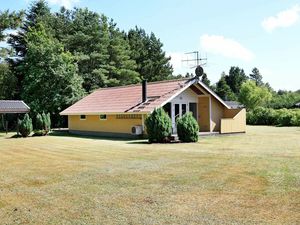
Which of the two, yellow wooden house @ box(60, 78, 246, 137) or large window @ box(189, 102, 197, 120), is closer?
yellow wooden house @ box(60, 78, 246, 137)

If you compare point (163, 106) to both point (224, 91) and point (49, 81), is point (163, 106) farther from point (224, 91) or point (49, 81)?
point (224, 91)

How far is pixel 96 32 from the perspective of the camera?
4778 centimetres

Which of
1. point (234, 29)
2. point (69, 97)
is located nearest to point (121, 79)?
point (69, 97)

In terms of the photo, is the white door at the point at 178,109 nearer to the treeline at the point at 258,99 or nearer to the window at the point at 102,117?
the window at the point at 102,117

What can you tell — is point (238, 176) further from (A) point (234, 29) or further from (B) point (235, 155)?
(A) point (234, 29)

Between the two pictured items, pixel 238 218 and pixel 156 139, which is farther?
pixel 156 139

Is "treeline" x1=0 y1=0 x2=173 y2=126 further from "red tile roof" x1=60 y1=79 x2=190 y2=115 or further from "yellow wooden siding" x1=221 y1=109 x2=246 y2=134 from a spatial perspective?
"yellow wooden siding" x1=221 y1=109 x2=246 y2=134

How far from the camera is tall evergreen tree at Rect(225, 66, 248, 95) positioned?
97688 millimetres

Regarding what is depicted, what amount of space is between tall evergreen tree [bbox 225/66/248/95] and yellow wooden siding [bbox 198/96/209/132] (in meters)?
72.8

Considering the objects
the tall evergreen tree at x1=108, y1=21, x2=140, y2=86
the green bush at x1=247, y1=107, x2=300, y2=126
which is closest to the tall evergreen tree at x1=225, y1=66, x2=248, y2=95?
the tall evergreen tree at x1=108, y1=21, x2=140, y2=86

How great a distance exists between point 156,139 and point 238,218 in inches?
549

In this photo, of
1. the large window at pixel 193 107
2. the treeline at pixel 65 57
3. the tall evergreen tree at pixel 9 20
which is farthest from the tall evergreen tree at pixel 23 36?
the large window at pixel 193 107

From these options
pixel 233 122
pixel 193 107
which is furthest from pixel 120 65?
pixel 233 122

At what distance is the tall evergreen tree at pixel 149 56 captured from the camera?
58250mm
